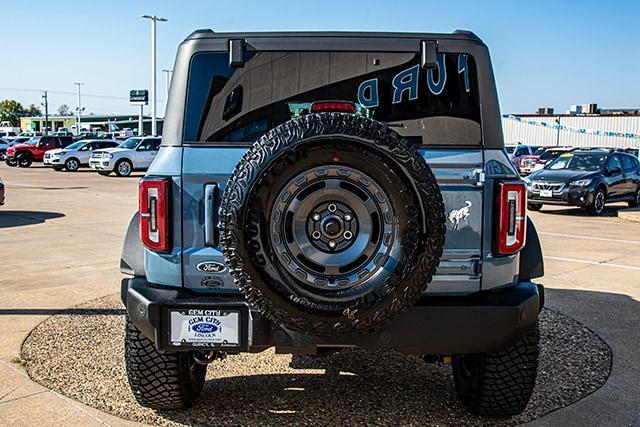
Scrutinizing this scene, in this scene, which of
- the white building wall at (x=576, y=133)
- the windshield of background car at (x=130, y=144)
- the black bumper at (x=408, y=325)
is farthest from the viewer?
the white building wall at (x=576, y=133)

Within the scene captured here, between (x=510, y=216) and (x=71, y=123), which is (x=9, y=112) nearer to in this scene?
(x=71, y=123)

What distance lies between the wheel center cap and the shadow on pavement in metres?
10.5

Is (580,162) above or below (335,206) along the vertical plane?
below

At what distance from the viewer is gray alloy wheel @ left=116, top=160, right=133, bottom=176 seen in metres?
28.0

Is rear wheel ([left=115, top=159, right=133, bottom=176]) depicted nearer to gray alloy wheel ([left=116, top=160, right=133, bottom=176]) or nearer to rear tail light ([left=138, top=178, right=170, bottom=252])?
gray alloy wheel ([left=116, top=160, right=133, bottom=176])

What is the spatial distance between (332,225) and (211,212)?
2.21 ft

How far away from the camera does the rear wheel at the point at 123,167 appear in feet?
91.8

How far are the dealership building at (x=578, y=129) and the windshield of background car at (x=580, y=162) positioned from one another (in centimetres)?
2915

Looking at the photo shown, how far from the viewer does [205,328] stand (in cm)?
324

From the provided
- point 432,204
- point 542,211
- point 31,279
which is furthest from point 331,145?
point 542,211

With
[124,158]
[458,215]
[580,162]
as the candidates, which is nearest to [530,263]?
[458,215]

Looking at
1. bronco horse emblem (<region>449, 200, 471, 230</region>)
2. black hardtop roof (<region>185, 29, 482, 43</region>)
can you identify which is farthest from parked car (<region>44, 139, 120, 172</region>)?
bronco horse emblem (<region>449, 200, 471, 230</region>)

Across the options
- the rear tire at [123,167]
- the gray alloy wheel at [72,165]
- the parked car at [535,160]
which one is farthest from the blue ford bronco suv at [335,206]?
the gray alloy wheel at [72,165]

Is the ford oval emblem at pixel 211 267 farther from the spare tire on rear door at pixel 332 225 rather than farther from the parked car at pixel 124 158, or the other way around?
the parked car at pixel 124 158
